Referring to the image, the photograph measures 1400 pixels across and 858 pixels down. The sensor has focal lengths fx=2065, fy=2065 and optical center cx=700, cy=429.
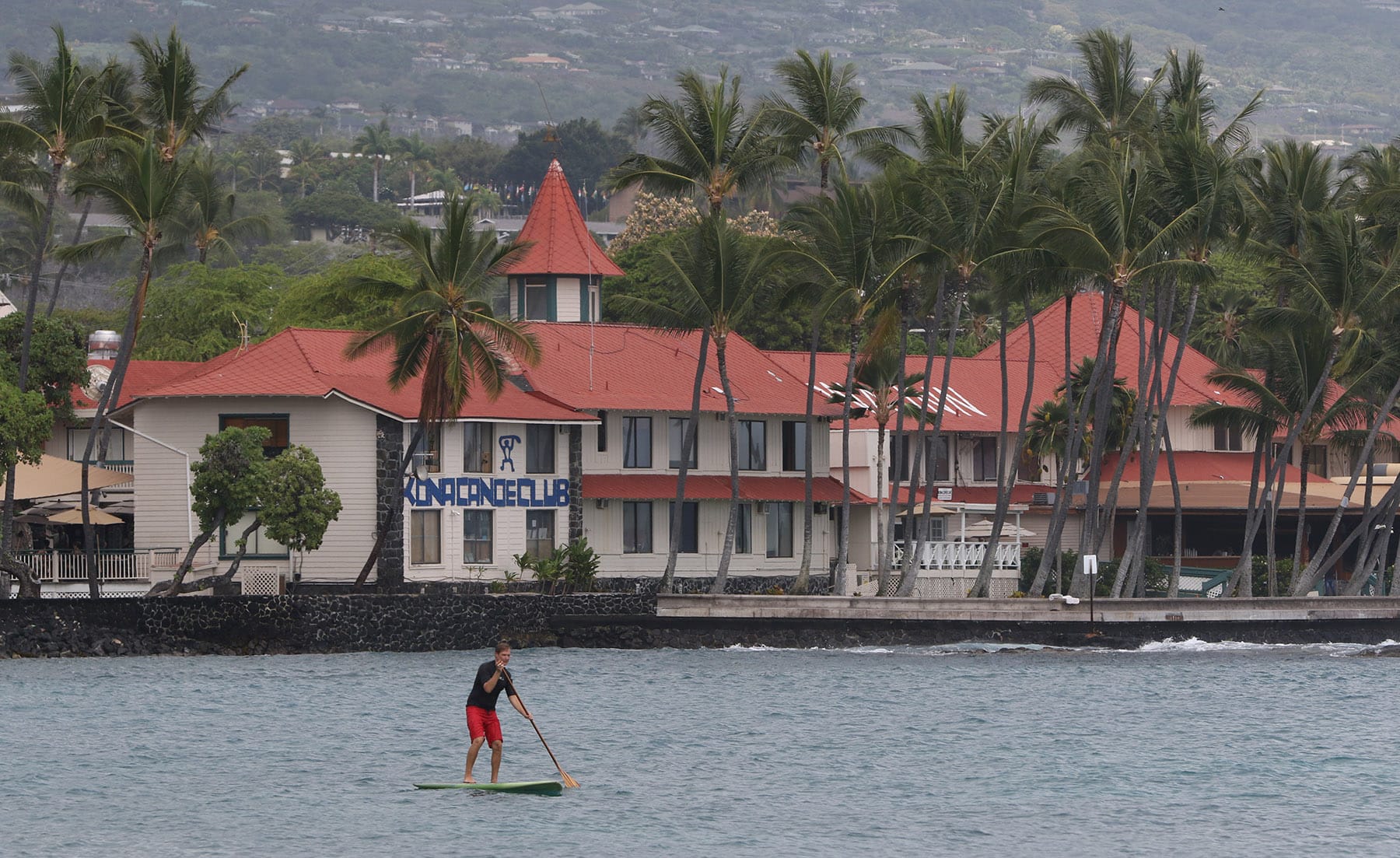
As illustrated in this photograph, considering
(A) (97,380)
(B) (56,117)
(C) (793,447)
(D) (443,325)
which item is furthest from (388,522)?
(A) (97,380)

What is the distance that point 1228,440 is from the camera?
74062 millimetres

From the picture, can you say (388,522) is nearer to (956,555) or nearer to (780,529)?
(780,529)

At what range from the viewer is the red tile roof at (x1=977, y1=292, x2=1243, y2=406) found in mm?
72750

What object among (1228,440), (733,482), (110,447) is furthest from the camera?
(1228,440)

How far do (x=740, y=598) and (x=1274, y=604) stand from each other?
47.3 feet

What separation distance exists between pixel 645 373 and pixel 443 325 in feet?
39.8

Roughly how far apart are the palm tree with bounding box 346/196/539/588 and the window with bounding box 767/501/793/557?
13.2m

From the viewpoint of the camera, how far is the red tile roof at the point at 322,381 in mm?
54438

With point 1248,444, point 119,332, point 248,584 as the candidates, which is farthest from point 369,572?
point 119,332

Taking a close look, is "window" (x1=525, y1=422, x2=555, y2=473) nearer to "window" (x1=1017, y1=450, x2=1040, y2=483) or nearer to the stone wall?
the stone wall

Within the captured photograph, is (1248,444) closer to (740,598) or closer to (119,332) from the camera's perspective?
(740,598)

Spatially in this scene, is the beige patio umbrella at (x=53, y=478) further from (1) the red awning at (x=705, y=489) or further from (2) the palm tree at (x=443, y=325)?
(1) the red awning at (x=705, y=489)

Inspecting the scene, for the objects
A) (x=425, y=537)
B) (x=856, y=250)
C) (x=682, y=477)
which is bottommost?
(x=425, y=537)

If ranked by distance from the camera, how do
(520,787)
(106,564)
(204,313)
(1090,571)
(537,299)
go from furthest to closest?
(204,313) < (537,299) < (106,564) < (1090,571) < (520,787)
